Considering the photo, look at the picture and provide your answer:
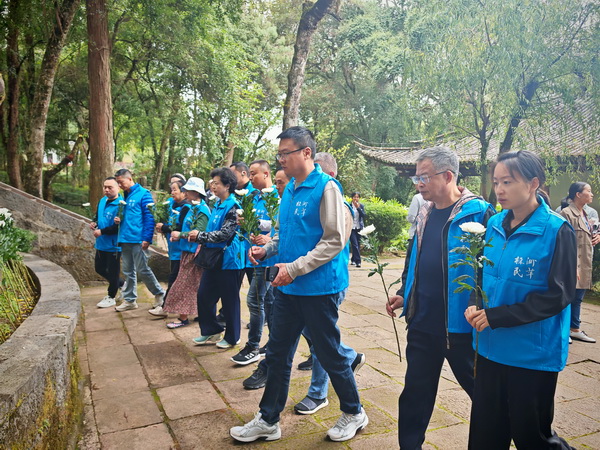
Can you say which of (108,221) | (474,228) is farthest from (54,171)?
(474,228)

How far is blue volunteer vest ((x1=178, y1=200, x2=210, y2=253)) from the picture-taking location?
5051 millimetres

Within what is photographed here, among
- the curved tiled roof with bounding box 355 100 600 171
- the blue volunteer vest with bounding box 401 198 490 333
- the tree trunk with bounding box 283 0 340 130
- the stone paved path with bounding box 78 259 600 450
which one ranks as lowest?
the stone paved path with bounding box 78 259 600 450

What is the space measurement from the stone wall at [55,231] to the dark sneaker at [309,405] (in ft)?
18.4

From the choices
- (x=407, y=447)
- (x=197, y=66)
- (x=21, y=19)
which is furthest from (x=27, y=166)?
(x=407, y=447)

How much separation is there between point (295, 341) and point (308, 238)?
0.64 metres

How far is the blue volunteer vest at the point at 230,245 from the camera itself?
4512 mm

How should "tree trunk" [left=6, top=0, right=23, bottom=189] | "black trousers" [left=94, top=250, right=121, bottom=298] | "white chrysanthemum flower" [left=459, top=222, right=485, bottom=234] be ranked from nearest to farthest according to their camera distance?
"white chrysanthemum flower" [left=459, top=222, right=485, bottom=234] < "black trousers" [left=94, top=250, right=121, bottom=298] < "tree trunk" [left=6, top=0, right=23, bottom=189]

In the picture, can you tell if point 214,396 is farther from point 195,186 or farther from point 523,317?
point 523,317

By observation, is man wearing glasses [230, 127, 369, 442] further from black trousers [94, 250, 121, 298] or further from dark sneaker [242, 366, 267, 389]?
black trousers [94, 250, 121, 298]

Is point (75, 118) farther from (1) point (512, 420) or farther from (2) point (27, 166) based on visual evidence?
(1) point (512, 420)

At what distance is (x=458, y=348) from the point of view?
2.42 meters

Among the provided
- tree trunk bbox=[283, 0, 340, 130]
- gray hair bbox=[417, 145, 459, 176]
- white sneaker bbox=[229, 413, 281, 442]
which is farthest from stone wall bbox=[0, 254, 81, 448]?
tree trunk bbox=[283, 0, 340, 130]

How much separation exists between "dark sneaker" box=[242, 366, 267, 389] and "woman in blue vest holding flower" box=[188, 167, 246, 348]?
2.94 feet

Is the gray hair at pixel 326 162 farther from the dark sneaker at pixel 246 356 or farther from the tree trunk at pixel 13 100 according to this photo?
the tree trunk at pixel 13 100
